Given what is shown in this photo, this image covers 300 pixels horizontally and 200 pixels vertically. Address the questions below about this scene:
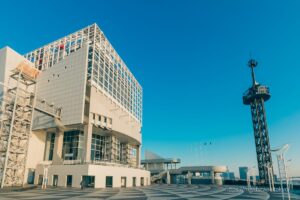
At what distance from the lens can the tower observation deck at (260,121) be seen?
300 ft

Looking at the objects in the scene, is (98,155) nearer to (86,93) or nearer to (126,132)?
(126,132)

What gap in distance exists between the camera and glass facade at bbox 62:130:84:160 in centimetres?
5772

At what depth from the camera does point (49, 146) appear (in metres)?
61.4

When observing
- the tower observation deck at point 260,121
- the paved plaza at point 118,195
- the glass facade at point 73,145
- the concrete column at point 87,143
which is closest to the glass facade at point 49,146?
the glass facade at point 73,145

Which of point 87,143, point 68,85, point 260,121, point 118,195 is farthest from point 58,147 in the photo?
point 260,121

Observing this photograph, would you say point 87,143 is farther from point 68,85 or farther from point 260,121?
point 260,121

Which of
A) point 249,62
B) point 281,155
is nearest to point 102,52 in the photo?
point 281,155

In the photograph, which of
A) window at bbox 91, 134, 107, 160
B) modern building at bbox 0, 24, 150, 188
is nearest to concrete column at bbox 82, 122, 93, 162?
modern building at bbox 0, 24, 150, 188

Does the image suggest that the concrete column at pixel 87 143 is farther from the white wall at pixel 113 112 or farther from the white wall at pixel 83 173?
the white wall at pixel 113 112

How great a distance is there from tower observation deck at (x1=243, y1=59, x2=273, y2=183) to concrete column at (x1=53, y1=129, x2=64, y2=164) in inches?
3104

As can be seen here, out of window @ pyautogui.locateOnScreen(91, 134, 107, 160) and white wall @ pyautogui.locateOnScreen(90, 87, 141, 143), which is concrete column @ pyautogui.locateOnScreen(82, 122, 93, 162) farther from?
window @ pyautogui.locateOnScreen(91, 134, 107, 160)

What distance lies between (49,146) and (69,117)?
14350 mm

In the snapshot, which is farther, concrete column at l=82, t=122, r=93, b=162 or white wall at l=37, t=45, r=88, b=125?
white wall at l=37, t=45, r=88, b=125

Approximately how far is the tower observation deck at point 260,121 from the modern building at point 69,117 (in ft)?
168
